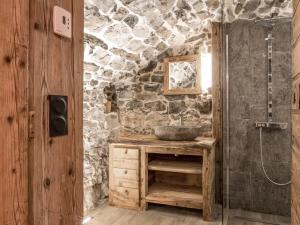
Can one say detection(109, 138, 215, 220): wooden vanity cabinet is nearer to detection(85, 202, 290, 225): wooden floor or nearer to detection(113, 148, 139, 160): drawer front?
detection(113, 148, 139, 160): drawer front

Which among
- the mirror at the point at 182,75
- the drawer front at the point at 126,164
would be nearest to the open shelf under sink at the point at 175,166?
the drawer front at the point at 126,164

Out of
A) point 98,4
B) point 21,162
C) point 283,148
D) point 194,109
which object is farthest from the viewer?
point 194,109

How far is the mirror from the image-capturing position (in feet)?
10.3

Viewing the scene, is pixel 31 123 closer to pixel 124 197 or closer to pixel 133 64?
pixel 124 197

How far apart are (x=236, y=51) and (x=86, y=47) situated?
1626 millimetres

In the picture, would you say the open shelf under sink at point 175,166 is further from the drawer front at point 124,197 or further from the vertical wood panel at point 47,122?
the vertical wood panel at point 47,122

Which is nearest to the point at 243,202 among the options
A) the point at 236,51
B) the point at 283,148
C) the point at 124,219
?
the point at 283,148

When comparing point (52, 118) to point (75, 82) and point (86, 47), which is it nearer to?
point (75, 82)

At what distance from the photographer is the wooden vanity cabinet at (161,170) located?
8.60 ft

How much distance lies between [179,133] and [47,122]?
2142 mm

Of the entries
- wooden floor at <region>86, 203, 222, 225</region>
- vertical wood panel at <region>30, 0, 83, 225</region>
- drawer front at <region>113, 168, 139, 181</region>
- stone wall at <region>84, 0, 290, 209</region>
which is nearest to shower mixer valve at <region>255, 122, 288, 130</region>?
stone wall at <region>84, 0, 290, 209</region>

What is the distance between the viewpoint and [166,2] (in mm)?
2467

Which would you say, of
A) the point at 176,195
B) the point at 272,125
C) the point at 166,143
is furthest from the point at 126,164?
the point at 272,125

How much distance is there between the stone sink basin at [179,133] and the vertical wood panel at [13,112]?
87.0 inches
